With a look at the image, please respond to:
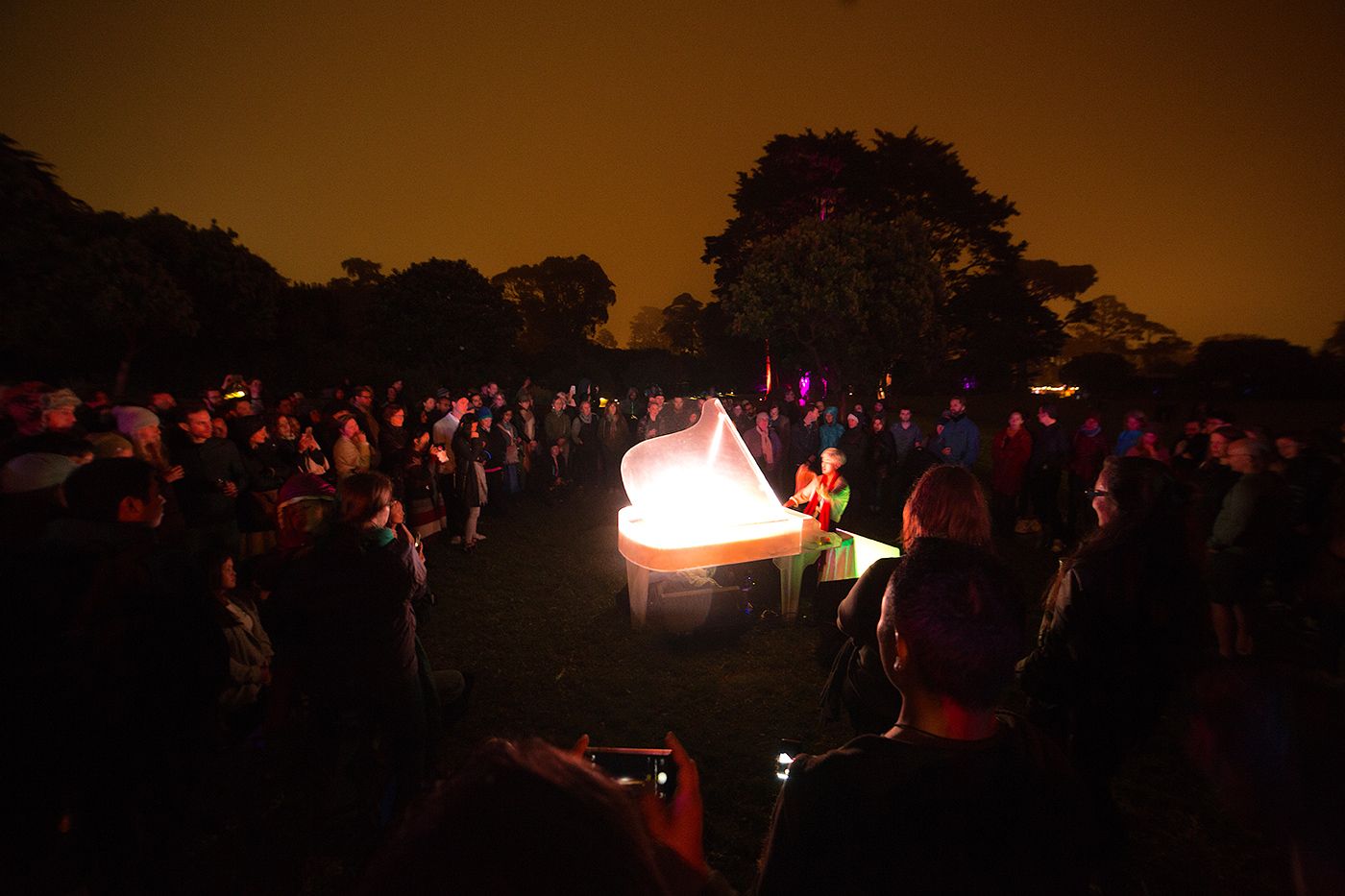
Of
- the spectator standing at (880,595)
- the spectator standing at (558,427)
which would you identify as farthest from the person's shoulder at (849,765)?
the spectator standing at (558,427)

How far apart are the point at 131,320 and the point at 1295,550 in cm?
2528

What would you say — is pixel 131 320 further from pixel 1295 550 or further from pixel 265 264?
pixel 1295 550

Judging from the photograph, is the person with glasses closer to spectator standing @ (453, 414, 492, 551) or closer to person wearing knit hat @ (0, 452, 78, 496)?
person wearing knit hat @ (0, 452, 78, 496)

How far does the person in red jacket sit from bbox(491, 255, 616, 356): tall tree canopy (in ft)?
155

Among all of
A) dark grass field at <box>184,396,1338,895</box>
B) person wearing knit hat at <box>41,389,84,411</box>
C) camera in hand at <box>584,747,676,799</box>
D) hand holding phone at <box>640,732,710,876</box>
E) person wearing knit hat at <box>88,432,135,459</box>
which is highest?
person wearing knit hat at <box>41,389,84,411</box>

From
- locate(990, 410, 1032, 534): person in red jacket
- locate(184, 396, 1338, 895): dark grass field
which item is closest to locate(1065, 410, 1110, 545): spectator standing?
locate(990, 410, 1032, 534): person in red jacket

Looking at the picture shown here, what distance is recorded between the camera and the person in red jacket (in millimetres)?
8023

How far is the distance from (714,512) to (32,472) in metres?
4.33

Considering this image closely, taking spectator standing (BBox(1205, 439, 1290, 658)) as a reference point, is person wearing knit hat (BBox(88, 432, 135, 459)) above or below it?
above

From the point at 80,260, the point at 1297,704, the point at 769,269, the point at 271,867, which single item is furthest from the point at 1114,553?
the point at 80,260

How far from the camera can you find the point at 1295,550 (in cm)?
523

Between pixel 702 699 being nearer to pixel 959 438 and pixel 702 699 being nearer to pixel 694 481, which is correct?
pixel 694 481

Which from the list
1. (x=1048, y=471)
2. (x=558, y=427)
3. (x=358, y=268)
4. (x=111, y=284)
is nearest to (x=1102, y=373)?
(x=1048, y=471)

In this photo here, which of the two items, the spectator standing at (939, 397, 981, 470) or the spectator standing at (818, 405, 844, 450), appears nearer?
the spectator standing at (939, 397, 981, 470)
